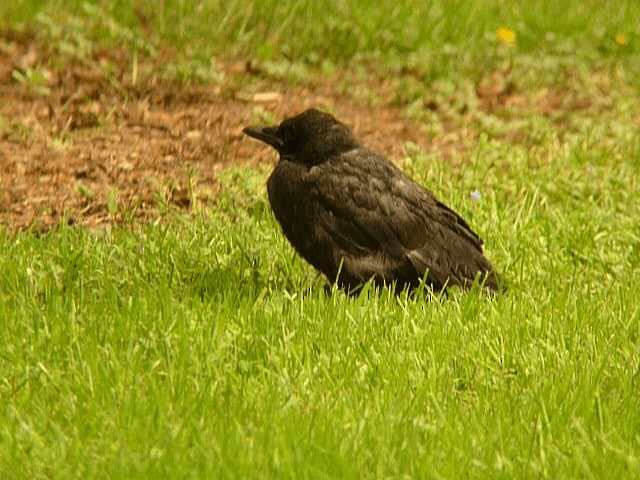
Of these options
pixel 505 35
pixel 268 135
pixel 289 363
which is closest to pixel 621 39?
pixel 505 35

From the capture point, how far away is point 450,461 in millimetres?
4469

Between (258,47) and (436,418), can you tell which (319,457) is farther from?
(258,47)

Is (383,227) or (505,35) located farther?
(505,35)

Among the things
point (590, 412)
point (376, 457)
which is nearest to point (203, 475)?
point (376, 457)

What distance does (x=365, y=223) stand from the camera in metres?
6.52

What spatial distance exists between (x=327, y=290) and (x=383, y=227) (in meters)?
0.44

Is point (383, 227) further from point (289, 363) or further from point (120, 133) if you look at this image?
point (120, 133)

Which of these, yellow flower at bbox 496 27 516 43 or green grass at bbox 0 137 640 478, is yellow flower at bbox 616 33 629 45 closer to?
yellow flower at bbox 496 27 516 43

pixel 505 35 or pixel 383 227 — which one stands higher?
pixel 505 35

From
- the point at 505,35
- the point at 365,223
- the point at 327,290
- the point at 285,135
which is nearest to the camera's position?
the point at 365,223

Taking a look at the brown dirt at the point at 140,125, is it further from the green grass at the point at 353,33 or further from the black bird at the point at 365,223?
the black bird at the point at 365,223

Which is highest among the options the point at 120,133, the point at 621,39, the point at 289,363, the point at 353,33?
the point at 621,39

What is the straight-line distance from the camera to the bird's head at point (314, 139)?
6750mm

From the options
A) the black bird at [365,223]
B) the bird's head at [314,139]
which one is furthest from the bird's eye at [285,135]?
the black bird at [365,223]
